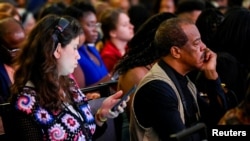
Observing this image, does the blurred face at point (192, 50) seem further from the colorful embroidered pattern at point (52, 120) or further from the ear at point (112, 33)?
the ear at point (112, 33)

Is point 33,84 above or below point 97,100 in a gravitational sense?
above

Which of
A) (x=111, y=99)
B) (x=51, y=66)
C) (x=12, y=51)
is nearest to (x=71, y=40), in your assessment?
(x=51, y=66)

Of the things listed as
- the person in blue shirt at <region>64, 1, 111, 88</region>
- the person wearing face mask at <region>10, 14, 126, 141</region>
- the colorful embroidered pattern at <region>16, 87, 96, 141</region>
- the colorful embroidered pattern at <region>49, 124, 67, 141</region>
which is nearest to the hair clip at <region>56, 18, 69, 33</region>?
the person wearing face mask at <region>10, 14, 126, 141</region>

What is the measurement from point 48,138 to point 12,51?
1.36m

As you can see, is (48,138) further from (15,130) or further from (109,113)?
(109,113)

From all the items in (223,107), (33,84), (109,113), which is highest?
(33,84)

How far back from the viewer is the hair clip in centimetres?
305

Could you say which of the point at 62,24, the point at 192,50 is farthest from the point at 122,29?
the point at 62,24

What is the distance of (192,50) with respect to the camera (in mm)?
3365

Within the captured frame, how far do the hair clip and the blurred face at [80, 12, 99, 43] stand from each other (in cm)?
239

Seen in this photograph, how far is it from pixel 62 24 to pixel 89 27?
8.00 feet

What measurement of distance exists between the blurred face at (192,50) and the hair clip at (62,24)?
0.69 metres

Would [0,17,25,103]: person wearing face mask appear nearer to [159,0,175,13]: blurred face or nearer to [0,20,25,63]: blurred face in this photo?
[0,20,25,63]: blurred face

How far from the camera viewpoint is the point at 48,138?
9.64 ft
